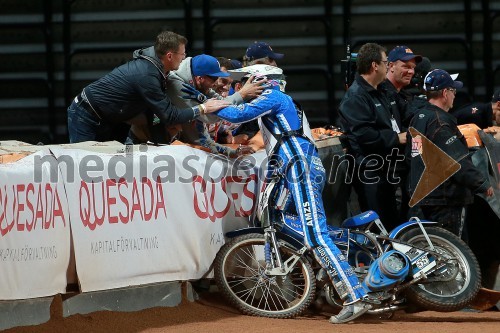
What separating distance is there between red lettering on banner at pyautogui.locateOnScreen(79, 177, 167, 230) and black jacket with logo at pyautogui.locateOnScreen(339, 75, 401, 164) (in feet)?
7.19

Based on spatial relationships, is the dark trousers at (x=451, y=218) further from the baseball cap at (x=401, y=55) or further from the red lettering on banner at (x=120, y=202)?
the red lettering on banner at (x=120, y=202)

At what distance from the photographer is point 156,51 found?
8500mm

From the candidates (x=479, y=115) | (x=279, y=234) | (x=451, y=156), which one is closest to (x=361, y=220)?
(x=279, y=234)

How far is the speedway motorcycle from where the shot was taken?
319 inches

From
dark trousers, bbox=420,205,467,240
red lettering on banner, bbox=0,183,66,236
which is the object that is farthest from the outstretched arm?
dark trousers, bbox=420,205,467,240

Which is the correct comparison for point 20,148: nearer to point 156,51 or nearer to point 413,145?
point 156,51

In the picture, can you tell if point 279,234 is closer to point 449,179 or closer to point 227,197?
point 227,197

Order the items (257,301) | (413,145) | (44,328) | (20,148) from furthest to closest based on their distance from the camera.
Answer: (413,145)
(257,301)
(20,148)
(44,328)

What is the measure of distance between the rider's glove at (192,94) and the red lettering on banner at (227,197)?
690 mm

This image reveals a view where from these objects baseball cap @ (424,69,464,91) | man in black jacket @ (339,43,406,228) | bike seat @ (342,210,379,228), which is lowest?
bike seat @ (342,210,379,228)

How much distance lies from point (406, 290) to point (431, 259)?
36 cm

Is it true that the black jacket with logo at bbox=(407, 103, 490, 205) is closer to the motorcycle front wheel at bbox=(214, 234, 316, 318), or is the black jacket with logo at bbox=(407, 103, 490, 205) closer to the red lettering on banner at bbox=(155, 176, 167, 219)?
the motorcycle front wheel at bbox=(214, 234, 316, 318)

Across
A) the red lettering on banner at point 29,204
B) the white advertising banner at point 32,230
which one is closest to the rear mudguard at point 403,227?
the white advertising banner at point 32,230

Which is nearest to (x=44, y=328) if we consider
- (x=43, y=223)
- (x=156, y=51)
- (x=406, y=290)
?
(x=43, y=223)
